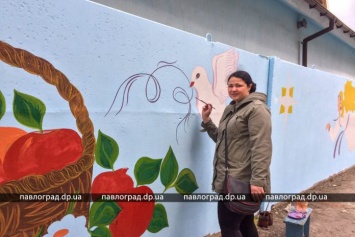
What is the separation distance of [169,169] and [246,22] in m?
3.57

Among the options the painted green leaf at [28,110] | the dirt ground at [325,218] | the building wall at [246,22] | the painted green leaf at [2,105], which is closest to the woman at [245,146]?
the dirt ground at [325,218]

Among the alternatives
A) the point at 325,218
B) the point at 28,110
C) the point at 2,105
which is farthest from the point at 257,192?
the point at 325,218

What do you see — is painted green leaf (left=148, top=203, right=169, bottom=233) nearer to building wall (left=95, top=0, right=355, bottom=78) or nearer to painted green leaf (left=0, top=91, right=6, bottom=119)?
painted green leaf (left=0, top=91, right=6, bottom=119)

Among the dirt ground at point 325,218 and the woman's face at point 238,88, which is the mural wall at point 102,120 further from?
the dirt ground at point 325,218

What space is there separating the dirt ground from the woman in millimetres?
951

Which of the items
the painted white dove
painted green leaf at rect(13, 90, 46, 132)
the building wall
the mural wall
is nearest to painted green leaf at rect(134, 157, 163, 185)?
the mural wall

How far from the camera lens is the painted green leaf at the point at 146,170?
240cm

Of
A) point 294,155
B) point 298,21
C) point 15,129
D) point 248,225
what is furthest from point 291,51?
point 15,129

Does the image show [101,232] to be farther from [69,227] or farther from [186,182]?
[186,182]

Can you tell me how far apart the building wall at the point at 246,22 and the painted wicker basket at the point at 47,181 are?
1.51 meters

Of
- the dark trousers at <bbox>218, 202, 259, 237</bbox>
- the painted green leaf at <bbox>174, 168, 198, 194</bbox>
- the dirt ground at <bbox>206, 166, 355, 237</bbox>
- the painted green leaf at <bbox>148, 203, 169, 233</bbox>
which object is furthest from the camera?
the dirt ground at <bbox>206, 166, 355, 237</bbox>

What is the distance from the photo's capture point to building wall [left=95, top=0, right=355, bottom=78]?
12.4 feet

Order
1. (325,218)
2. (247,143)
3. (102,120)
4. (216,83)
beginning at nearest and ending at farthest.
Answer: (102,120) → (247,143) → (216,83) → (325,218)

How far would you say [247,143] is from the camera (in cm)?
233
